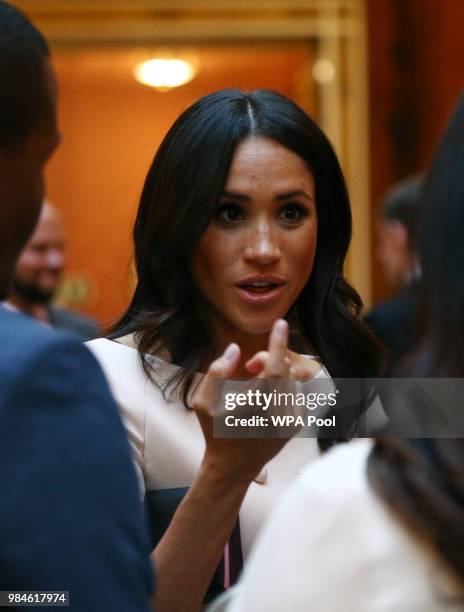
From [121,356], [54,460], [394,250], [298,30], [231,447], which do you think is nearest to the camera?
[54,460]

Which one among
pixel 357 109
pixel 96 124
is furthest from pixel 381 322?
pixel 96 124

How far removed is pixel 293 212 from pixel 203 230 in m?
0.20

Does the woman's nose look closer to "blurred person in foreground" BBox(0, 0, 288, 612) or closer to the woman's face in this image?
the woman's face

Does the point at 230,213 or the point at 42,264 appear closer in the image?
the point at 230,213

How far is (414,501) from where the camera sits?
1338mm

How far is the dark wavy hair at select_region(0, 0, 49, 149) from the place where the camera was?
1.64 m

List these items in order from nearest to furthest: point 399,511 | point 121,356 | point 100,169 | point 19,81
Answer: point 399,511 < point 19,81 < point 121,356 < point 100,169

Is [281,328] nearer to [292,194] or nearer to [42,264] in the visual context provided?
[292,194]

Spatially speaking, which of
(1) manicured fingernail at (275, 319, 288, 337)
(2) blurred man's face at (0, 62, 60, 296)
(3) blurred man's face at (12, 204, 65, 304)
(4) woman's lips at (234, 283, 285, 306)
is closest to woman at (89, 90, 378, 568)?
(4) woman's lips at (234, 283, 285, 306)

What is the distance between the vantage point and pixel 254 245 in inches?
104

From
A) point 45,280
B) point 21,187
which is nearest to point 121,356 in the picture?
point 21,187

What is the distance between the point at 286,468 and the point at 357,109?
17.5 ft

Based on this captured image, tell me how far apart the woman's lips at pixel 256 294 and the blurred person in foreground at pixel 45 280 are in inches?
140

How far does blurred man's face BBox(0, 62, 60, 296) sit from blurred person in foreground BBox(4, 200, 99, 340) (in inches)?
175
